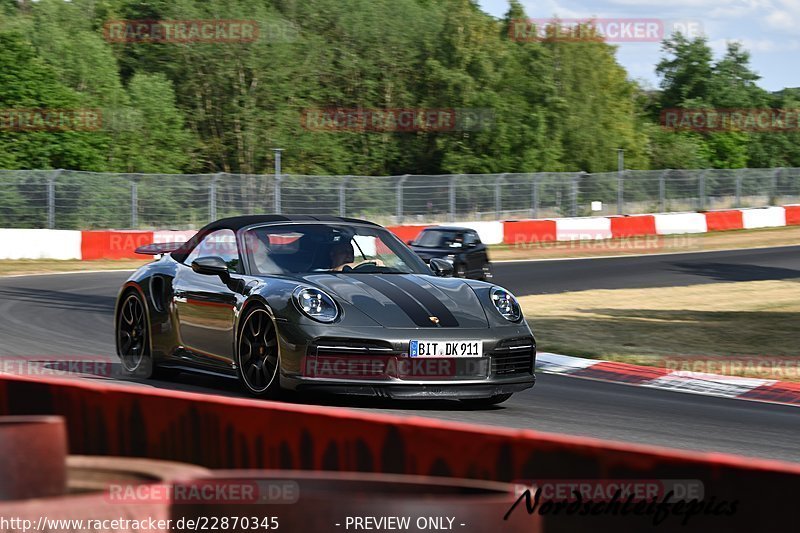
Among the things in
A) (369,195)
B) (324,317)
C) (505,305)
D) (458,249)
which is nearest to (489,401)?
(505,305)

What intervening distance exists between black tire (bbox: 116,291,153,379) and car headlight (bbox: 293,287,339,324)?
199 centimetres

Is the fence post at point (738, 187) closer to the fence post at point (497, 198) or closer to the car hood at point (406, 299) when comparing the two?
the fence post at point (497, 198)

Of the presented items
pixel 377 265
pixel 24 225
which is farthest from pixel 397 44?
pixel 377 265

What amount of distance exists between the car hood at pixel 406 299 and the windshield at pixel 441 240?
13.2 m

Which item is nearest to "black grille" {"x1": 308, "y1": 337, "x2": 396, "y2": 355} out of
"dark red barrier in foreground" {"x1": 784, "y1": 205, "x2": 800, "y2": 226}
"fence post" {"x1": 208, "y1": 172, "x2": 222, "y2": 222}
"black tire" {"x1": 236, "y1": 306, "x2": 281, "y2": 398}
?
"black tire" {"x1": 236, "y1": 306, "x2": 281, "y2": 398}

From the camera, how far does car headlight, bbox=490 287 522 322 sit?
769 centimetres

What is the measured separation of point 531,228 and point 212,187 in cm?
952

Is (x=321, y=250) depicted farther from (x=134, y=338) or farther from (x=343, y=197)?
(x=343, y=197)

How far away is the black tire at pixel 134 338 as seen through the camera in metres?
8.88

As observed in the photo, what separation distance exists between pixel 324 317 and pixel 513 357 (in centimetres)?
127

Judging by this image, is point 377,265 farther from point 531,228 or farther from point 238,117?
point 238,117

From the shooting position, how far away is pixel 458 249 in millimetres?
20984

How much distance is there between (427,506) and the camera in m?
A: 3.12

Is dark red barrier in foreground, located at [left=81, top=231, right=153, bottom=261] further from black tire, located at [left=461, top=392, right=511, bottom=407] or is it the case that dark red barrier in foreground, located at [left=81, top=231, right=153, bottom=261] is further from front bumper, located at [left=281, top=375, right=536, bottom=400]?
front bumper, located at [left=281, top=375, right=536, bottom=400]
